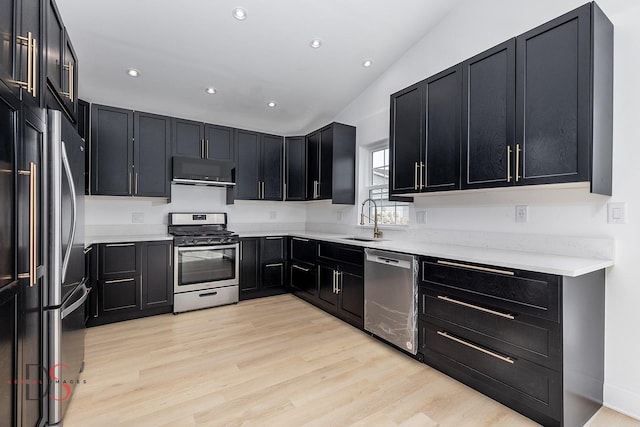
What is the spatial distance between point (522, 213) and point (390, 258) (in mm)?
1062

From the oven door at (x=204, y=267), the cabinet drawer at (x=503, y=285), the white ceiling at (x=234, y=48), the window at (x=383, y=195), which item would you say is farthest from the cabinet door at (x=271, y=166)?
the cabinet drawer at (x=503, y=285)

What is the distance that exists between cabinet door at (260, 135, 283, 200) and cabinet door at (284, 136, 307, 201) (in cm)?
11

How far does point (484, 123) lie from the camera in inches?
89.2

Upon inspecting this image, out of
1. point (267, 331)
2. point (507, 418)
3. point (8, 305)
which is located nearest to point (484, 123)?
point (507, 418)

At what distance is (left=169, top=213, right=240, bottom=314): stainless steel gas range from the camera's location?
359cm

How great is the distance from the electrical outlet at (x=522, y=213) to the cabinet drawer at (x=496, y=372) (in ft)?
3.35

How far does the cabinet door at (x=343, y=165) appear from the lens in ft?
13.2

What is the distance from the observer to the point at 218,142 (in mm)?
4164

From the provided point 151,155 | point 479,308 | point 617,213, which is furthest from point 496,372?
point 151,155

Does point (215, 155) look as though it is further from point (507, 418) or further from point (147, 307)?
point (507, 418)

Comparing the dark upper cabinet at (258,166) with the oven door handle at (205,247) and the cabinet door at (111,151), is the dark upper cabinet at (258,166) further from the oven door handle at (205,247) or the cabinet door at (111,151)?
the cabinet door at (111,151)

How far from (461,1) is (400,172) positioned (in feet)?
5.42

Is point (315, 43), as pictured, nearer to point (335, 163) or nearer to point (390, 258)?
point (335, 163)

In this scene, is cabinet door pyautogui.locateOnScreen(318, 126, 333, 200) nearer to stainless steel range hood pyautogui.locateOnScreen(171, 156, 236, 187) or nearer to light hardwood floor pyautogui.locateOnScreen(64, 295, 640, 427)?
stainless steel range hood pyautogui.locateOnScreen(171, 156, 236, 187)
